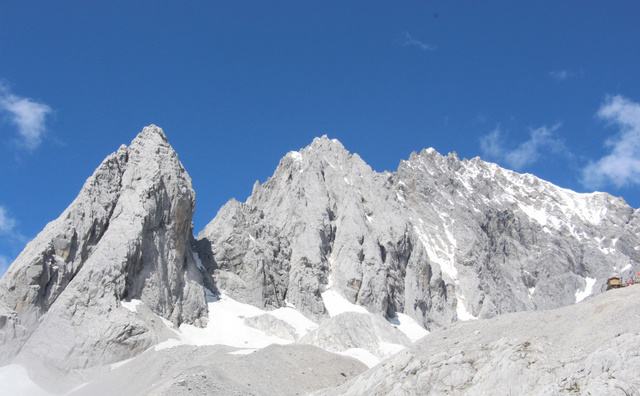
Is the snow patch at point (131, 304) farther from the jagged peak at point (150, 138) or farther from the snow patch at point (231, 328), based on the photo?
the jagged peak at point (150, 138)

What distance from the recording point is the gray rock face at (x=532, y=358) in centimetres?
2692

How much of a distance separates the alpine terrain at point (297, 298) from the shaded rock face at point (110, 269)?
204mm

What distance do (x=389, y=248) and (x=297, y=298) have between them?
85.7 ft

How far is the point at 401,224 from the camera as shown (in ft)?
453

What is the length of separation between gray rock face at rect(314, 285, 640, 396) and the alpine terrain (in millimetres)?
99

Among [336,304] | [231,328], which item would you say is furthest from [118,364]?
[336,304]

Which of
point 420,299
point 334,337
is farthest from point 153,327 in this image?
point 420,299

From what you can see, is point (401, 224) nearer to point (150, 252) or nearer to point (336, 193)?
point (336, 193)

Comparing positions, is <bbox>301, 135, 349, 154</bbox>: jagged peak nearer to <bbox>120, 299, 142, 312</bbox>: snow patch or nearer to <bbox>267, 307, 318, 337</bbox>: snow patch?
<bbox>267, 307, 318, 337</bbox>: snow patch

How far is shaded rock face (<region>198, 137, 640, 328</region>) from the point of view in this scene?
11331 centimetres

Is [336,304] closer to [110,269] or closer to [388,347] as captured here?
[388,347]

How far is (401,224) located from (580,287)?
64718mm

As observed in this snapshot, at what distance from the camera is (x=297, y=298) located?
4336 inches

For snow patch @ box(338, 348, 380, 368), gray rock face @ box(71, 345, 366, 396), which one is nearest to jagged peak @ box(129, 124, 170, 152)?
gray rock face @ box(71, 345, 366, 396)
